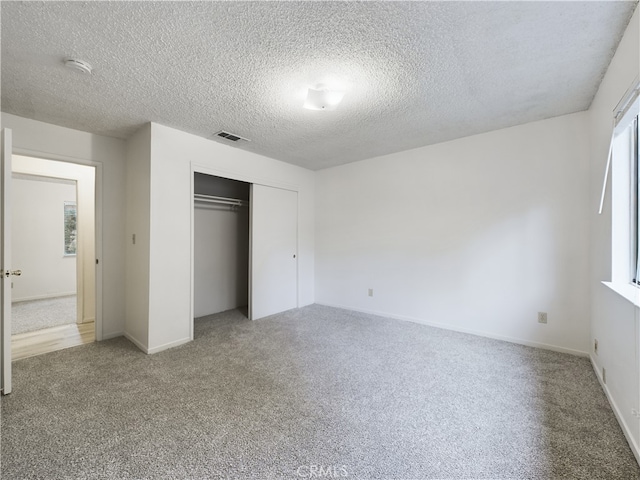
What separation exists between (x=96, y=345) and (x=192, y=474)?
2429mm

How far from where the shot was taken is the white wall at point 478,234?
107 inches

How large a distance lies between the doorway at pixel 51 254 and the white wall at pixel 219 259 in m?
1.29

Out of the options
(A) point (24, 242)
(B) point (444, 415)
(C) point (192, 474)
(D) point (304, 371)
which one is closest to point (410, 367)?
(B) point (444, 415)

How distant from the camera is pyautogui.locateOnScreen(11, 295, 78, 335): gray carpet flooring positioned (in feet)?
11.5

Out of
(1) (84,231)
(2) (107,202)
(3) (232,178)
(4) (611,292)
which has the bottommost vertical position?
(4) (611,292)

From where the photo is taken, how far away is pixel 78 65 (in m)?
1.82

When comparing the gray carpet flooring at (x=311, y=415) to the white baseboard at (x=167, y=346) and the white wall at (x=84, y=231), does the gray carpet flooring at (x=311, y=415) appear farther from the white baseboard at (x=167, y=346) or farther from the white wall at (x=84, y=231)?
the white wall at (x=84, y=231)

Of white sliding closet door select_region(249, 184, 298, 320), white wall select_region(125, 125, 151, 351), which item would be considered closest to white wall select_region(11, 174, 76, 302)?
white wall select_region(125, 125, 151, 351)

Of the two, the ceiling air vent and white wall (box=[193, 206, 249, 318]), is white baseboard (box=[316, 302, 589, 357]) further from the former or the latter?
the ceiling air vent

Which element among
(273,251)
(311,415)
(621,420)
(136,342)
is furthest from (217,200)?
(621,420)

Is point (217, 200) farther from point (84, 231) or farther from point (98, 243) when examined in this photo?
point (84, 231)

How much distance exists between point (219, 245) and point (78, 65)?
9.24ft

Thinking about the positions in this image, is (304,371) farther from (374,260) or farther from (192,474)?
(374,260)

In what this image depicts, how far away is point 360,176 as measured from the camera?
4250 millimetres
